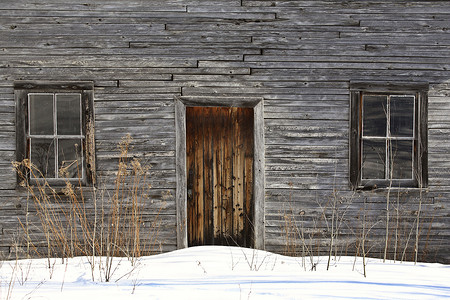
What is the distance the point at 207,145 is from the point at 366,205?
8.19ft

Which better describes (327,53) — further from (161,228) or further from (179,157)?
(161,228)

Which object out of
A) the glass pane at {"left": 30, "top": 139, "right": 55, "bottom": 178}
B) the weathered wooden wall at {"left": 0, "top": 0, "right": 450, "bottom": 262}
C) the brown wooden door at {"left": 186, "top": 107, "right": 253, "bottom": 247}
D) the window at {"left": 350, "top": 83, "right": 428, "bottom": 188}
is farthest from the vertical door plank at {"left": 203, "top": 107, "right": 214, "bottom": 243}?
the glass pane at {"left": 30, "top": 139, "right": 55, "bottom": 178}

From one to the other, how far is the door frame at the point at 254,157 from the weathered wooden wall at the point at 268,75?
0.10 m

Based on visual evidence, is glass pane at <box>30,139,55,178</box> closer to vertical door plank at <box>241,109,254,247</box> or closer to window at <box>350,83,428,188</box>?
vertical door plank at <box>241,109,254,247</box>

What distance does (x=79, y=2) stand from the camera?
6.33 m

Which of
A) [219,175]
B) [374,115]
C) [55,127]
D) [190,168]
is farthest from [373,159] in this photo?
[55,127]

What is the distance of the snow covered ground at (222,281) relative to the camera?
3.80 m

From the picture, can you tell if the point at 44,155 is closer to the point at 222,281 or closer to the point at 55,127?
the point at 55,127

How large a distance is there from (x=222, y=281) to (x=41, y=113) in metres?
3.87

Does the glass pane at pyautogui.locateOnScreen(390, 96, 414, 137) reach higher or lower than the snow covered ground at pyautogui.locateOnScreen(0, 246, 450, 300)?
higher

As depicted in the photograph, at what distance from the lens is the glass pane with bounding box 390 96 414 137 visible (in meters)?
6.66

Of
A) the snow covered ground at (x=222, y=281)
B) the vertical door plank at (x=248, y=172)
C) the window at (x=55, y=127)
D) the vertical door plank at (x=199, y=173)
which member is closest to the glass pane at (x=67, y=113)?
the window at (x=55, y=127)

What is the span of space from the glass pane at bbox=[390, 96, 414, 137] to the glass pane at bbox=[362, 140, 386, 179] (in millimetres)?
303

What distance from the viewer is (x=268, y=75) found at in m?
6.41
